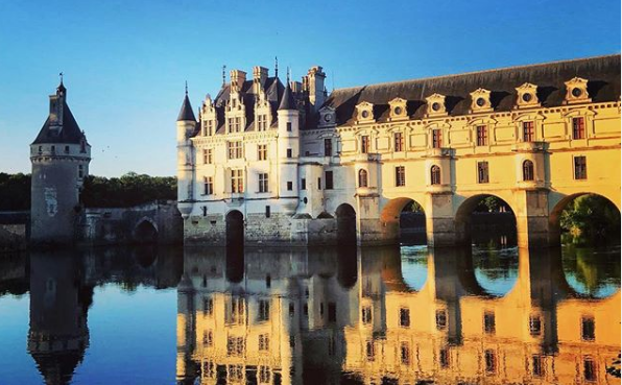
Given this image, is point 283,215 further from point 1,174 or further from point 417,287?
point 1,174

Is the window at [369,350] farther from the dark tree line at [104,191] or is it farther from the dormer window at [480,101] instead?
the dark tree line at [104,191]

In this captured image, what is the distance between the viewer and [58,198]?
5969 centimetres

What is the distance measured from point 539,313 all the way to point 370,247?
90.4ft

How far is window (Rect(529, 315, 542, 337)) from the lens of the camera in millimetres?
17183

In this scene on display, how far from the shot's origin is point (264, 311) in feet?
73.8

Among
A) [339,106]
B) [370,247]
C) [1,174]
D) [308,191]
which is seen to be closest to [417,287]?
[370,247]

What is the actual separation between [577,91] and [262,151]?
2335 cm

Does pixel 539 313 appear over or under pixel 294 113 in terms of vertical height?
under

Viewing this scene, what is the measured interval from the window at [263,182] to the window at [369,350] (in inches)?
1411

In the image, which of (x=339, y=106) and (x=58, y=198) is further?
(x=58, y=198)

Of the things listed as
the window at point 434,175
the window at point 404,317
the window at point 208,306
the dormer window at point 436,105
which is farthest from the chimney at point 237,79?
the window at point 404,317

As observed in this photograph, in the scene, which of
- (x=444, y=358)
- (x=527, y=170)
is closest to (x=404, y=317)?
(x=444, y=358)

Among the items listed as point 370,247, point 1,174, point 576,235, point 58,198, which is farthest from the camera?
point 1,174

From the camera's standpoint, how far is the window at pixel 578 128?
4109 cm
